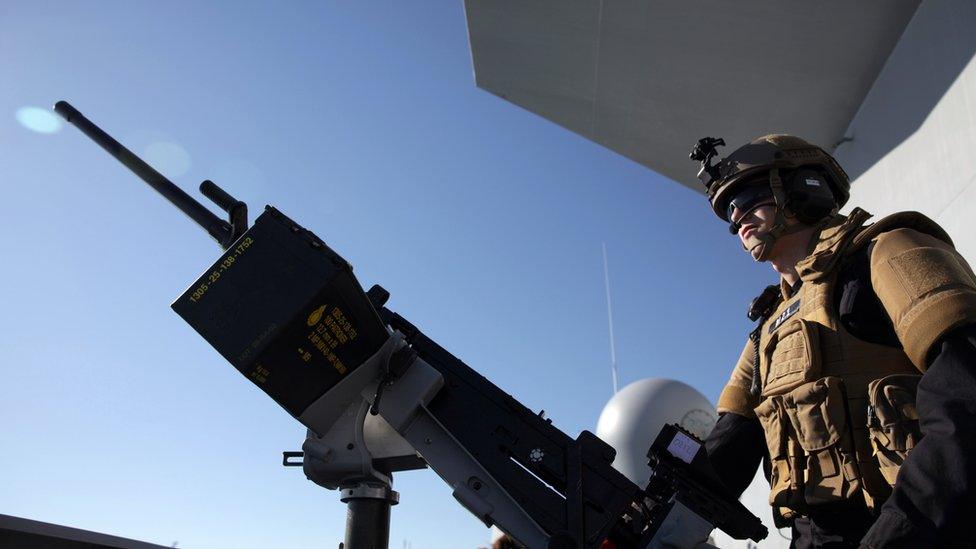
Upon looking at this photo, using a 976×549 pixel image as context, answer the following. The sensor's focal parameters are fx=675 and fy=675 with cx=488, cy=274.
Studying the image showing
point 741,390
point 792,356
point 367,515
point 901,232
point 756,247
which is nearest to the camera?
point 901,232

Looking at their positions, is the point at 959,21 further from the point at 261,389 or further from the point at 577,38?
the point at 261,389

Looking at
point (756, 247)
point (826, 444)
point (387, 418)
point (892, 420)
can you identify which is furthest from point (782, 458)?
point (387, 418)

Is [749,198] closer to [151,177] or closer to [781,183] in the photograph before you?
[781,183]

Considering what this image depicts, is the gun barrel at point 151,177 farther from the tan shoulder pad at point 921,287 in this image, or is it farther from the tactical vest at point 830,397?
the tan shoulder pad at point 921,287

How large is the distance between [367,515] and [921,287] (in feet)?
8.28

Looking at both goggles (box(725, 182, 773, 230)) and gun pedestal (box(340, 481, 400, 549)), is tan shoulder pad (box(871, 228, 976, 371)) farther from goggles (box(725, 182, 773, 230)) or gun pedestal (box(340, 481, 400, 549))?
gun pedestal (box(340, 481, 400, 549))

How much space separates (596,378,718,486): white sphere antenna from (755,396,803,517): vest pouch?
9.27 meters

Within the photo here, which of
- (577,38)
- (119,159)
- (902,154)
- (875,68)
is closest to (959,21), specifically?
(902,154)

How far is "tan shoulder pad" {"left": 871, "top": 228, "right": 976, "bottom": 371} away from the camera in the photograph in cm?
167

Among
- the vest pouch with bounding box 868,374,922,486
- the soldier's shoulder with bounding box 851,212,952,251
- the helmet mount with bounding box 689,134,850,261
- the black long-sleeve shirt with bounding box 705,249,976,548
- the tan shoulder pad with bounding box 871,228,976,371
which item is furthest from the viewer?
the helmet mount with bounding box 689,134,850,261

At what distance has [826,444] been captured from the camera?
6.73ft

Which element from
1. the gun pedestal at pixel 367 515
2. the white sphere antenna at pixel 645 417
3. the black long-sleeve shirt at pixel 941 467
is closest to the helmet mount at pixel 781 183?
the black long-sleeve shirt at pixel 941 467

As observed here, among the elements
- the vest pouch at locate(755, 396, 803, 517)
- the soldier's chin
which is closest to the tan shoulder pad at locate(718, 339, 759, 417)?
the vest pouch at locate(755, 396, 803, 517)

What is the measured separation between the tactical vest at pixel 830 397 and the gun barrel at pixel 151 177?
2.83 m
